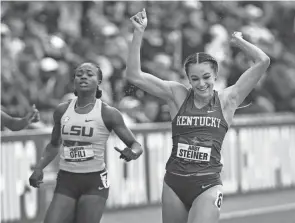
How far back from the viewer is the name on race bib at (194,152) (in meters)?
5.52

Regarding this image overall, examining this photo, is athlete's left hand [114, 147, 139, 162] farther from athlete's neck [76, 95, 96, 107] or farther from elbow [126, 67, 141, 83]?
athlete's neck [76, 95, 96, 107]

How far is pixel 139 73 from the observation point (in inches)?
221

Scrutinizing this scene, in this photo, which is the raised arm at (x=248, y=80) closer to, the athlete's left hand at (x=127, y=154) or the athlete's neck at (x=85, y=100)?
the athlete's left hand at (x=127, y=154)

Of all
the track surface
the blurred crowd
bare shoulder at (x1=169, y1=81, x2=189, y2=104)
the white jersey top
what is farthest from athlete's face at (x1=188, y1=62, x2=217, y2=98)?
the blurred crowd

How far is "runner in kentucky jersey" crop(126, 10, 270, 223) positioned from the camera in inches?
218

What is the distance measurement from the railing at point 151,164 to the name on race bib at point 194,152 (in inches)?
174

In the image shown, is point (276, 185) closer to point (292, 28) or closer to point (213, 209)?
point (292, 28)

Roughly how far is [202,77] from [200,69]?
66 millimetres

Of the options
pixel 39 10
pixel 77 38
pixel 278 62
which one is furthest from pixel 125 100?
pixel 278 62

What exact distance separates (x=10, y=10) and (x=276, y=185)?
5.60 metres

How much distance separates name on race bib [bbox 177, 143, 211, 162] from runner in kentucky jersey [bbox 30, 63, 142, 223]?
52 cm

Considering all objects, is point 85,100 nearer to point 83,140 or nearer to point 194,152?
point 83,140

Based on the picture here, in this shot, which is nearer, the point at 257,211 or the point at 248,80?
the point at 248,80

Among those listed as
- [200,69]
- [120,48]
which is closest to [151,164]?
[120,48]
